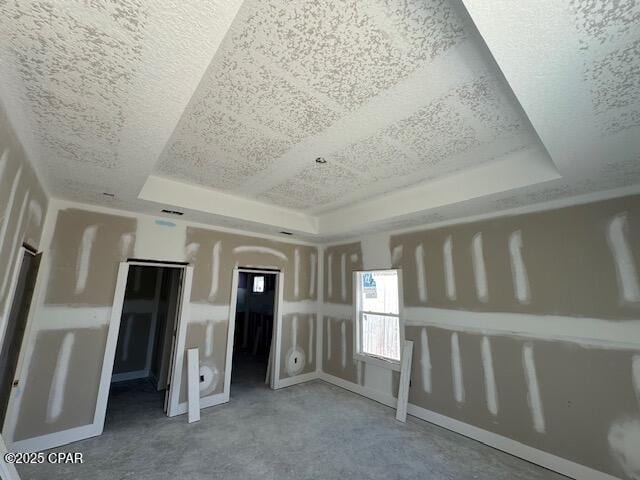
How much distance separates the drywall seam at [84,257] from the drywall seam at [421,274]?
4211 mm

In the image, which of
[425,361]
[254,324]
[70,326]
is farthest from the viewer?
[254,324]

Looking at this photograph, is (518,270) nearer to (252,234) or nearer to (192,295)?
(252,234)

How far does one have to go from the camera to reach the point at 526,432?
265 cm

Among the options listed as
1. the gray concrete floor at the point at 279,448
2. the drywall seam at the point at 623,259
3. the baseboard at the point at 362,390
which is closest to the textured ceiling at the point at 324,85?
the drywall seam at the point at 623,259

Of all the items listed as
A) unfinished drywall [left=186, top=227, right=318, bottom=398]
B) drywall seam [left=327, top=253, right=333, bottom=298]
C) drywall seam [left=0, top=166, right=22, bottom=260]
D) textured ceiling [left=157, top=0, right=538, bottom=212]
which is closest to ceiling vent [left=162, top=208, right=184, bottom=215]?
unfinished drywall [left=186, top=227, right=318, bottom=398]

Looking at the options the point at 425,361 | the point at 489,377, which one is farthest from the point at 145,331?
the point at 489,377

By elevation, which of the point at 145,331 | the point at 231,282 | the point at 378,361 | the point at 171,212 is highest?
the point at 171,212

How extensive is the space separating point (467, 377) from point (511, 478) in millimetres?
921

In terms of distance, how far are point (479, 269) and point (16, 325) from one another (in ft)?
16.8

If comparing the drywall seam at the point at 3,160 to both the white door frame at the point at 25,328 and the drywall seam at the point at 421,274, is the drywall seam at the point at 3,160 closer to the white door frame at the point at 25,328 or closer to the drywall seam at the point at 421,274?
the white door frame at the point at 25,328

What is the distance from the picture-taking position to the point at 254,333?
763cm

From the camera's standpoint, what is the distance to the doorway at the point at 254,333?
4.69m

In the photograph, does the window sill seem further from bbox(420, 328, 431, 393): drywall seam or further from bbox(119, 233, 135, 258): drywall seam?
bbox(119, 233, 135, 258): drywall seam

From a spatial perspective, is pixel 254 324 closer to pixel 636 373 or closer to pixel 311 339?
pixel 311 339
